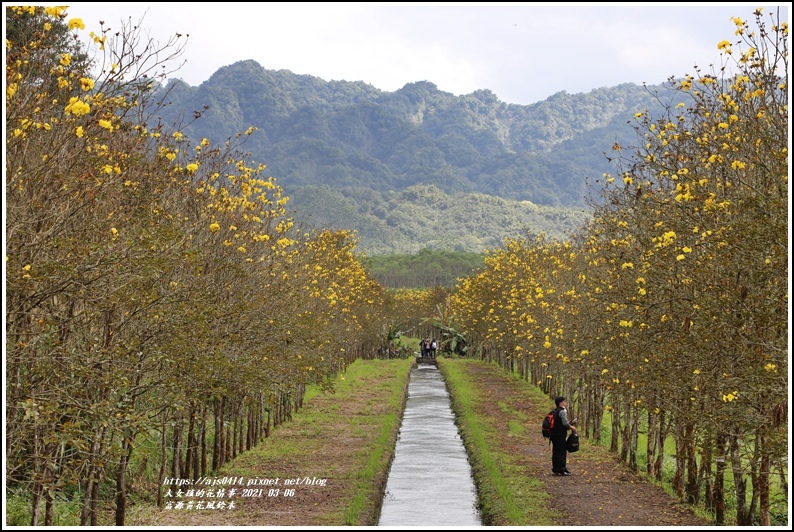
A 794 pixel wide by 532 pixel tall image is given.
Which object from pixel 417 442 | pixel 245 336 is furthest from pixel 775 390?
pixel 417 442

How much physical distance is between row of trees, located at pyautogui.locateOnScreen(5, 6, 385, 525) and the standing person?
724 centimetres

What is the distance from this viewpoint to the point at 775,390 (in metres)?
11.7

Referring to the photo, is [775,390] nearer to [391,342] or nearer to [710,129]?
[710,129]

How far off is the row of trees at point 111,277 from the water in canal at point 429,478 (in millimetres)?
4489

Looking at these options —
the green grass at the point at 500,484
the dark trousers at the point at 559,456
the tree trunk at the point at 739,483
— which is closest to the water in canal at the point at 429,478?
the green grass at the point at 500,484

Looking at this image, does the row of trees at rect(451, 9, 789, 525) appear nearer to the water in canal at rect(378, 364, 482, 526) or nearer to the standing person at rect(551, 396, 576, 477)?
the standing person at rect(551, 396, 576, 477)

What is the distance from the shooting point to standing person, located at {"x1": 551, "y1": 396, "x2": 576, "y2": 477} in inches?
919

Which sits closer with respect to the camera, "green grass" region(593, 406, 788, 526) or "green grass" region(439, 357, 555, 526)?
"green grass" region(593, 406, 788, 526)

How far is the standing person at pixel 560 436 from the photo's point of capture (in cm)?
2334

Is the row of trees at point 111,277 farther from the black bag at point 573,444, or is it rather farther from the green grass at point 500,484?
the black bag at point 573,444

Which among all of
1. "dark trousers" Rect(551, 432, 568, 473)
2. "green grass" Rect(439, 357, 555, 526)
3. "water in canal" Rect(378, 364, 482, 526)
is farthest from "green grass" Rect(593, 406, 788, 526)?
"water in canal" Rect(378, 364, 482, 526)

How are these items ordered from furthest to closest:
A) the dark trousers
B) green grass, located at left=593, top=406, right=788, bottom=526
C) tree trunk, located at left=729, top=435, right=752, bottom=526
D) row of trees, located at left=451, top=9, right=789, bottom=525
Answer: the dark trousers, green grass, located at left=593, top=406, right=788, bottom=526, tree trunk, located at left=729, top=435, right=752, bottom=526, row of trees, located at left=451, top=9, right=789, bottom=525

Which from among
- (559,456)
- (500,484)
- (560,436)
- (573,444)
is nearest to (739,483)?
(573,444)

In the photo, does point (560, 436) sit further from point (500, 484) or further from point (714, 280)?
point (714, 280)
